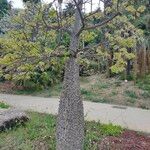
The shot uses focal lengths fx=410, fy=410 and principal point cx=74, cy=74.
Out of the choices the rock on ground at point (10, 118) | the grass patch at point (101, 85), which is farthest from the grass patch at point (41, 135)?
the grass patch at point (101, 85)

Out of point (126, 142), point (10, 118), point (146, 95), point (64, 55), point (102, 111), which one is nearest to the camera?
point (64, 55)

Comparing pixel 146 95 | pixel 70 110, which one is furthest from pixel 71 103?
pixel 146 95

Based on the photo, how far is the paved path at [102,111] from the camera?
7.69 m

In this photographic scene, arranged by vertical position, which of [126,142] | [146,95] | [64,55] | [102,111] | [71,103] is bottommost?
[126,142]

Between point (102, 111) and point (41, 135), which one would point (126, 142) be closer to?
point (41, 135)

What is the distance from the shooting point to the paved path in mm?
7689

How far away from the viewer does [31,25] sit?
5227 millimetres

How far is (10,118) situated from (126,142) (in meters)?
2.10

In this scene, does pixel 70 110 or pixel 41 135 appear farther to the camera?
pixel 41 135

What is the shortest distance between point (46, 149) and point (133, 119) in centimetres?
239

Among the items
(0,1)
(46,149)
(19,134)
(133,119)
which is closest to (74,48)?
(46,149)

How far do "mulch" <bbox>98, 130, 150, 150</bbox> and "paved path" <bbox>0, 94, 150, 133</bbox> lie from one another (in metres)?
0.47

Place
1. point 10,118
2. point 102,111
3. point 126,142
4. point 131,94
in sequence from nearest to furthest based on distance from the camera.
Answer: point 126,142, point 10,118, point 102,111, point 131,94

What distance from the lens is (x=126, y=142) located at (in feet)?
21.1
